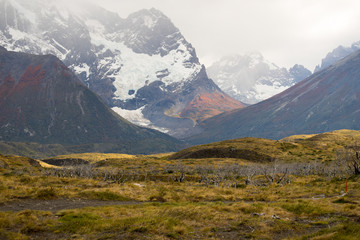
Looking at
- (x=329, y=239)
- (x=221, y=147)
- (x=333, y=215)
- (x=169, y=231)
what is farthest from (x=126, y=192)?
(x=221, y=147)

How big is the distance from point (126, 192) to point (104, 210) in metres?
14.6

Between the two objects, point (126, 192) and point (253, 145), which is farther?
point (253, 145)

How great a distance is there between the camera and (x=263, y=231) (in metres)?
23.1

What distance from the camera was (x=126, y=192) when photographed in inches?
1783

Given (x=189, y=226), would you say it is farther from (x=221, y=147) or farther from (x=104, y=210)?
(x=221, y=147)

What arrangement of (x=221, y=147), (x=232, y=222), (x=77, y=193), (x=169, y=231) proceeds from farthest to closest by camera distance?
(x=221, y=147) → (x=77, y=193) → (x=232, y=222) → (x=169, y=231)

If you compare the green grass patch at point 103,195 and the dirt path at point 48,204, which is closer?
the dirt path at point 48,204

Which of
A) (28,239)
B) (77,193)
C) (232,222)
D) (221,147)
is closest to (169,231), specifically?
(232,222)

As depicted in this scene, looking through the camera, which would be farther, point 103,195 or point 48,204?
point 103,195

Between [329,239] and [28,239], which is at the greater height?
[329,239]

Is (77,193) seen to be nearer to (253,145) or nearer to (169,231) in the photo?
(169,231)

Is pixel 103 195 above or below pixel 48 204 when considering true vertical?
below

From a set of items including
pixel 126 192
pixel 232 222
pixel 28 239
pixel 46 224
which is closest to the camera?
pixel 28 239

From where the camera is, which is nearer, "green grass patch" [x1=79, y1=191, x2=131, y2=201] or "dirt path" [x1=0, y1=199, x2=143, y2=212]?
"dirt path" [x1=0, y1=199, x2=143, y2=212]
